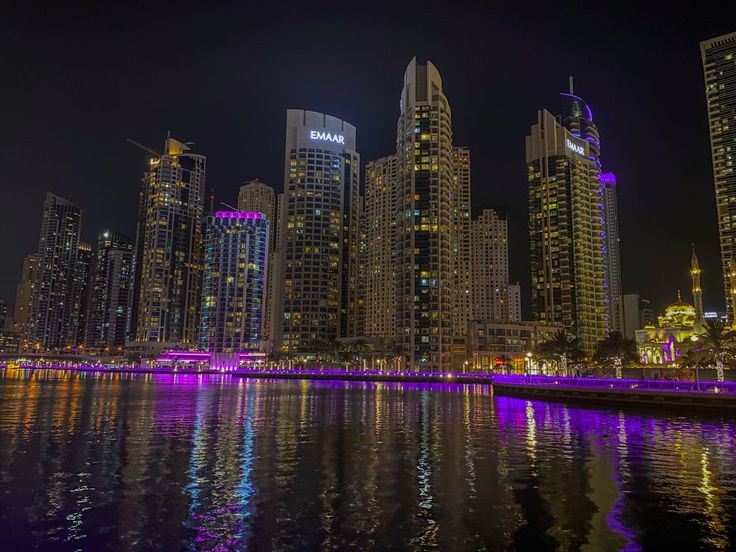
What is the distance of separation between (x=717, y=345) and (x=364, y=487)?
87.6 m

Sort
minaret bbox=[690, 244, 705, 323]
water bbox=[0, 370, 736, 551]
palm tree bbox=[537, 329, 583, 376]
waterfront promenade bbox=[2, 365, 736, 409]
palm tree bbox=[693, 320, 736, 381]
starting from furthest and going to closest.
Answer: minaret bbox=[690, 244, 705, 323], palm tree bbox=[537, 329, 583, 376], palm tree bbox=[693, 320, 736, 381], waterfront promenade bbox=[2, 365, 736, 409], water bbox=[0, 370, 736, 551]

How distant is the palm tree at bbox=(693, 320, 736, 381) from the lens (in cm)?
9150

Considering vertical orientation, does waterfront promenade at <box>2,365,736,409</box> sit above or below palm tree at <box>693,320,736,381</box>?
below

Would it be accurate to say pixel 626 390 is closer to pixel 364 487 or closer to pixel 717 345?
pixel 717 345

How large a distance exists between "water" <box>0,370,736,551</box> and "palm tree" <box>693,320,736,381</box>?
49608 millimetres

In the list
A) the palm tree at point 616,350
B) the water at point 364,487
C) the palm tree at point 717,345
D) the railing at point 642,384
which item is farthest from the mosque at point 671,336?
the water at point 364,487

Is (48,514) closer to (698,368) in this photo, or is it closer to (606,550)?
(606,550)

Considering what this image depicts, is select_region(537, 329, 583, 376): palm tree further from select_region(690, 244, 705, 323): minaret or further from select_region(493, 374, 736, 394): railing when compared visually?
select_region(690, 244, 705, 323): minaret

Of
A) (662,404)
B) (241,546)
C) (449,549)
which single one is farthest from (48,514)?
(662,404)

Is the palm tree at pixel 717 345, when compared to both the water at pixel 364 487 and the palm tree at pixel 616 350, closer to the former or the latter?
the palm tree at pixel 616 350

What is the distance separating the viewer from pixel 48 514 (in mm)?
21031

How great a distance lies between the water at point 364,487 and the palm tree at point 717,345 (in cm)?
4961

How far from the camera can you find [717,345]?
9169 cm

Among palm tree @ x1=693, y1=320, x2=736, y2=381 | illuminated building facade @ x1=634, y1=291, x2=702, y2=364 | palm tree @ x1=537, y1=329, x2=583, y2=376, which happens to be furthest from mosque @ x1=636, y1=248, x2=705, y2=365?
palm tree @ x1=693, y1=320, x2=736, y2=381
